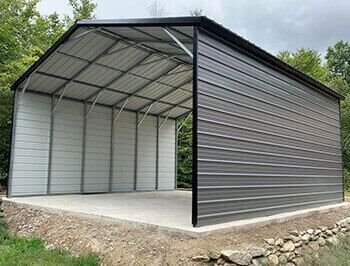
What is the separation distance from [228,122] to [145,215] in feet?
7.22

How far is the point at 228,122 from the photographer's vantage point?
263 inches

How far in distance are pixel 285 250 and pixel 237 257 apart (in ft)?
4.94

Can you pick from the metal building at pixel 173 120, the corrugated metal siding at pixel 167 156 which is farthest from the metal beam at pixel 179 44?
the corrugated metal siding at pixel 167 156

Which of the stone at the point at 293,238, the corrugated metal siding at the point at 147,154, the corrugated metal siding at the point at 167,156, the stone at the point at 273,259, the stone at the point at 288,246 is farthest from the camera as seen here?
the corrugated metal siding at the point at 167,156

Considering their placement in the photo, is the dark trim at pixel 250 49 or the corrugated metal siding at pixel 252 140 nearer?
the corrugated metal siding at pixel 252 140

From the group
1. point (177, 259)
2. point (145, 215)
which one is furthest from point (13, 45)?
point (177, 259)

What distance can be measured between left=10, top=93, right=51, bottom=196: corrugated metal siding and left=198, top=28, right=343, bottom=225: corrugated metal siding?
18.3 feet

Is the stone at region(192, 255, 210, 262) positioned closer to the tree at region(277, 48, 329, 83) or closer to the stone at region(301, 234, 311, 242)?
the stone at region(301, 234, 311, 242)

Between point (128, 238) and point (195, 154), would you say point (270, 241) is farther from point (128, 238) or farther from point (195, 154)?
point (128, 238)

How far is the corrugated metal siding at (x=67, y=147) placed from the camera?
1048 cm

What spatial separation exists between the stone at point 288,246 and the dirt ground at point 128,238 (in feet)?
0.66

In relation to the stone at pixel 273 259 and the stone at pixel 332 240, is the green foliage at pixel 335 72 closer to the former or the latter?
the stone at pixel 332 240

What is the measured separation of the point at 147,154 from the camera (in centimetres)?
1359

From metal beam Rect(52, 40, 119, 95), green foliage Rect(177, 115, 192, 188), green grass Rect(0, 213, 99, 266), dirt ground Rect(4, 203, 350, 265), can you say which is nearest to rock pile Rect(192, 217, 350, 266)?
dirt ground Rect(4, 203, 350, 265)
